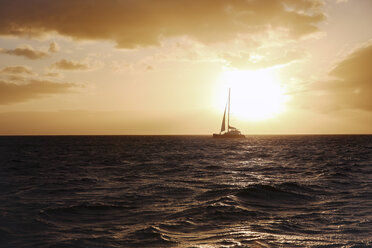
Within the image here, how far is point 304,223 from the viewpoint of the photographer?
38.9 feet

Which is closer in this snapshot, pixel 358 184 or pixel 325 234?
pixel 325 234

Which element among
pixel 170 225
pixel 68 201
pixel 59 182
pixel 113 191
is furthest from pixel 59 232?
pixel 59 182

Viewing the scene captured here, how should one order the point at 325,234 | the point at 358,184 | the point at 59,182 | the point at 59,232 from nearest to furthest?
the point at 325,234
the point at 59,232
the point at 358,184
the point at 59,182

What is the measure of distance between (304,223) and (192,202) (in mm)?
5610

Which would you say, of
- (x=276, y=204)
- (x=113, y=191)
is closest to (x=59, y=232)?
(x=113, y=191)

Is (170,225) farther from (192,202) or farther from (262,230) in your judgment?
(192,202)

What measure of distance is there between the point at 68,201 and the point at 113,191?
3.43 metres

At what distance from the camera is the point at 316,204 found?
15523 millimetres

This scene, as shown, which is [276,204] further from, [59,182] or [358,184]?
[59,182]

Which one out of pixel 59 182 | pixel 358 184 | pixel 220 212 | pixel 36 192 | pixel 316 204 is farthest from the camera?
pixel 59 182

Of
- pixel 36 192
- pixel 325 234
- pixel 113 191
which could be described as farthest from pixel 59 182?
pixel 325 234

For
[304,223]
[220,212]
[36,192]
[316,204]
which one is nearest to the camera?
[304,223]

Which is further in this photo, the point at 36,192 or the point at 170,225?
A: the point at 36,192

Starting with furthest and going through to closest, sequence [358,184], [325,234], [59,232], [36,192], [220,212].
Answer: [358,184], [36,192], [220,212], [59,232], [325,234]
